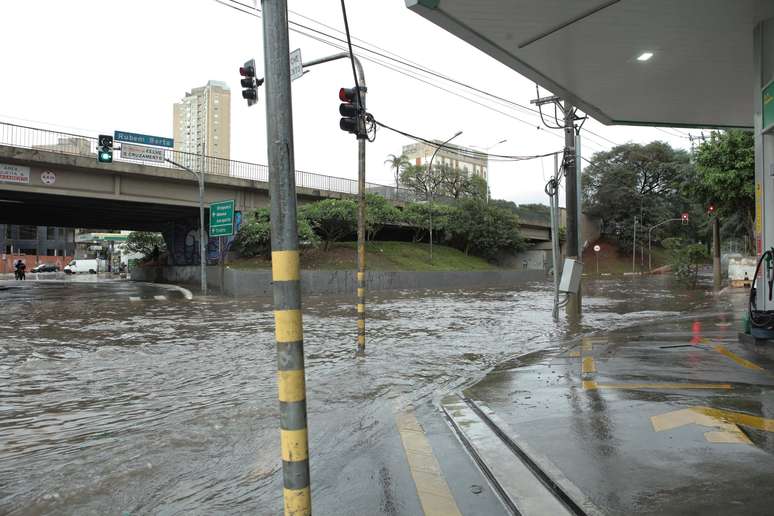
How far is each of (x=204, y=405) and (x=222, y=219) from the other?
2142 cm

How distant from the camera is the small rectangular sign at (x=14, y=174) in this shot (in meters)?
22.0

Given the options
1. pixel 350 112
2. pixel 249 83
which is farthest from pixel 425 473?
pixel 249 83

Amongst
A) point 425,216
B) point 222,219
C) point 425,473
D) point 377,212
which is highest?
point 425,216

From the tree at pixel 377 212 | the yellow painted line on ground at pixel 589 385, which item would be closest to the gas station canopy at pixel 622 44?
the yellow painted line on ground at pixel 589 385

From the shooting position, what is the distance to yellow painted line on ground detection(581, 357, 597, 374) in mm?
6854

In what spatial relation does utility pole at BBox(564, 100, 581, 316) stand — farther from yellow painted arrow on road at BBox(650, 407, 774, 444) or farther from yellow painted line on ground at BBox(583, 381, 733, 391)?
yellow painted arrow on road at BBox(650, 407, 774, 444)

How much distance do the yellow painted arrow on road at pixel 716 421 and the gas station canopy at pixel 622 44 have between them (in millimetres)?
5060

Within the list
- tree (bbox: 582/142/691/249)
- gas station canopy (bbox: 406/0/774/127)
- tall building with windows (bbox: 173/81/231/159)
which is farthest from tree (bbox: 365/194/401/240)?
tree (bbox: 582/142/691/249)

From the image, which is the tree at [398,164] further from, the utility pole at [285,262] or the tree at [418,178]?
the utility pole at [285,262]

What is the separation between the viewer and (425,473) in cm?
370

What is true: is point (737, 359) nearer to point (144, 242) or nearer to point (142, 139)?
point (142, 139)

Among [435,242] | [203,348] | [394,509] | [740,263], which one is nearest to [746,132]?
[740,263]

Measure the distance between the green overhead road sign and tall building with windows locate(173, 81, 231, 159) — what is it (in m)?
2.84

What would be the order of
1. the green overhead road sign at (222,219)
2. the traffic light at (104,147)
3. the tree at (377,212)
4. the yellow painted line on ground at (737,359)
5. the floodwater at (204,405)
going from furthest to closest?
the tree at (377,212)
the green overhead road sign at (222,219)
the traffic light at (104,147)
the yellow painted line on ground at (737,359)
the floodwater at (204,405)
